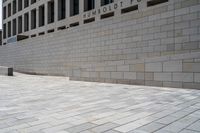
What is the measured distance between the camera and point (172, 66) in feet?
35.5

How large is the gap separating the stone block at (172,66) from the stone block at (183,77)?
0.24m

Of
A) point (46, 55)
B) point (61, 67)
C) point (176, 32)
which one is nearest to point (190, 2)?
point (176, 32)

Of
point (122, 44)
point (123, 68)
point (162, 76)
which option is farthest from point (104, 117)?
→ point (122, 44)

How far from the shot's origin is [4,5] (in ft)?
156

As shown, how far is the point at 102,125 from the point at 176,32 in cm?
1009

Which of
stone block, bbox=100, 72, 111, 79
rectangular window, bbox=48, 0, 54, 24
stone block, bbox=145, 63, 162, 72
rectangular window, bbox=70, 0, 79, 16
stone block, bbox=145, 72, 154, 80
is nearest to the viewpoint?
stone block, bbox=145, 63, 162, 72

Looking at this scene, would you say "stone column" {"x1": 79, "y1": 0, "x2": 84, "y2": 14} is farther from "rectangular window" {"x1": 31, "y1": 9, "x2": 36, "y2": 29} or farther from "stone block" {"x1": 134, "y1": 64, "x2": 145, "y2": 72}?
"stone block" {"x1": 134, "y1": 64, "x2": 145, "y2": 72}

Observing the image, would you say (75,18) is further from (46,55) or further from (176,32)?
(176,32)

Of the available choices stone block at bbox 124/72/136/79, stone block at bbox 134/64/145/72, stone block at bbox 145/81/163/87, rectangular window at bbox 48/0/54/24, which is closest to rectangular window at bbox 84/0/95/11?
rectangular window at bbox 48/0/54/24

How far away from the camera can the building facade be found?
11414mm

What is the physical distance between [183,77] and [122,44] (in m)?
6.77

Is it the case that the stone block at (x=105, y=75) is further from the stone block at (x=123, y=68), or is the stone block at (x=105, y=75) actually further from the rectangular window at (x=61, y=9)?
the rectangular window at (x=61, y=9)

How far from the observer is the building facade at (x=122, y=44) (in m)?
11.4

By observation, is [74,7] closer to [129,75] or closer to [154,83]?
[129,75]
